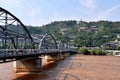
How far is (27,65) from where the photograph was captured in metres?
62.6

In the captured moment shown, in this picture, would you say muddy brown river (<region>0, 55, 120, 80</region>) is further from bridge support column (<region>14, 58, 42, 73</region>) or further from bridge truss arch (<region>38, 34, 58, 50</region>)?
bridge truss arch (<region>38, 34, 58, 50</region>)

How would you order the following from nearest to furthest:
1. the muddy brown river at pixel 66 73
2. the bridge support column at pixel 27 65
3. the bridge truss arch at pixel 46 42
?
the muddy brown river at pixel 66 73 → the bridge support column at pixel 27 65 → the bridge truss arch at pixel 46 42

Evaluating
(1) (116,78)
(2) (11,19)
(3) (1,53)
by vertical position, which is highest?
(2) (11,19)

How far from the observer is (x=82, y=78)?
177 ft

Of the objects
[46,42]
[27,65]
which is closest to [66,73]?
[27,65]

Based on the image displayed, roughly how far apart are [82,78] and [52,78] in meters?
5.52

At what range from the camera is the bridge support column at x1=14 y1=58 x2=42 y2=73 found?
62156mm

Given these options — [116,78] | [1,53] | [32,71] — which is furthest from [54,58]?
[1,53]

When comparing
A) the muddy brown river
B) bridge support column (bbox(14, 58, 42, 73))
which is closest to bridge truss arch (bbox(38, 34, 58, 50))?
the muddy brown river

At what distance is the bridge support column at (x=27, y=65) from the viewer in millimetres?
62156

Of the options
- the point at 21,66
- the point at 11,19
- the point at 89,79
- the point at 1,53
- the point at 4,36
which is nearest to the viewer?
the point at 1,53

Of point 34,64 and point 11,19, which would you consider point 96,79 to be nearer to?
point 34,64

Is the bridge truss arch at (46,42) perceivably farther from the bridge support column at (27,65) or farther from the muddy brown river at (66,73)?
the bridge support column at (27,65)

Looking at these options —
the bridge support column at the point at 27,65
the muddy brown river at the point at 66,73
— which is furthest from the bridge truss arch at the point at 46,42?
the bridge support column at the point at 27,65
